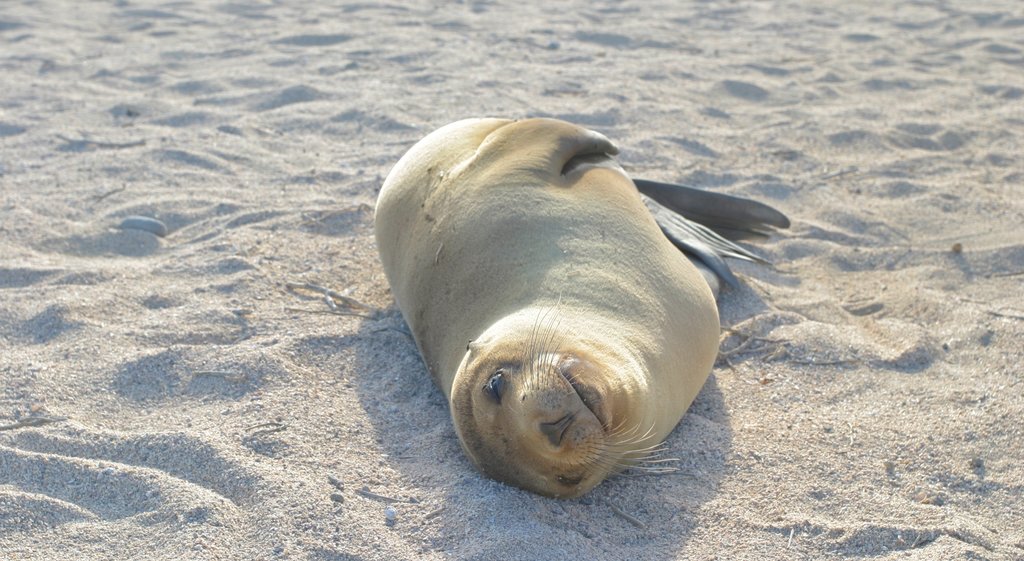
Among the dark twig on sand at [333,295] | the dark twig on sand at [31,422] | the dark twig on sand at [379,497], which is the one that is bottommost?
the dark twig on sand at [333,295]

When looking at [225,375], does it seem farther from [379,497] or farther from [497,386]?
[497,386]

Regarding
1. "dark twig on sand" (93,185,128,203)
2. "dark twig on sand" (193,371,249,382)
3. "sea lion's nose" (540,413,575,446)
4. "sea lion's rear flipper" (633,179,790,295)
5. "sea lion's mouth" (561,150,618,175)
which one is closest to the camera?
"sea lion's nose" (540,413,575,446)

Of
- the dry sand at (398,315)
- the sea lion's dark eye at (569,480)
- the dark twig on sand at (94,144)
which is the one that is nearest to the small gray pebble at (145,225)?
the dry sand at (398,315)

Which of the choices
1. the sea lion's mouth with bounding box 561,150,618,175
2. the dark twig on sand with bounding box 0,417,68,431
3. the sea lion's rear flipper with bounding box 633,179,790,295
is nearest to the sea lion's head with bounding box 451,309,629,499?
the sea lion's mouth with bounding box 561,150,618,175

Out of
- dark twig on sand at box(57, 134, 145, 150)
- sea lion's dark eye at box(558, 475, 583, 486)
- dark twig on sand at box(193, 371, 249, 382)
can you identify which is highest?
sea lion's dark eye at box(558, 475, 583, 486)

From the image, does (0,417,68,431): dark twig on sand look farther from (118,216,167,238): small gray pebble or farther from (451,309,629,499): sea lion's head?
(118,216,167,238): small gray pebble

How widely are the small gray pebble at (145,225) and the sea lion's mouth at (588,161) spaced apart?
196cm

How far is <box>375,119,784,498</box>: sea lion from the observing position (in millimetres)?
2822

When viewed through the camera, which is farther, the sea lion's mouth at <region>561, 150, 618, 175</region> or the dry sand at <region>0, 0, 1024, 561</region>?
the sea lion's mouth at <region>561, 150, 618, 175</region>

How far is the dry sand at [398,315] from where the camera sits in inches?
114

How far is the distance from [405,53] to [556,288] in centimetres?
491

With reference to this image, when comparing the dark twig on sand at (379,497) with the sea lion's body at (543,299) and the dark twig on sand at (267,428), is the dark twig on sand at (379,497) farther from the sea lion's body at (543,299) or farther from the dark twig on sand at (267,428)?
the dark twig on sand at (267,428)

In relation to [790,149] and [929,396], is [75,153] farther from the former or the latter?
[929,396]

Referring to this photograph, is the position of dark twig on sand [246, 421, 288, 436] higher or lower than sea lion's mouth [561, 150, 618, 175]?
lower
